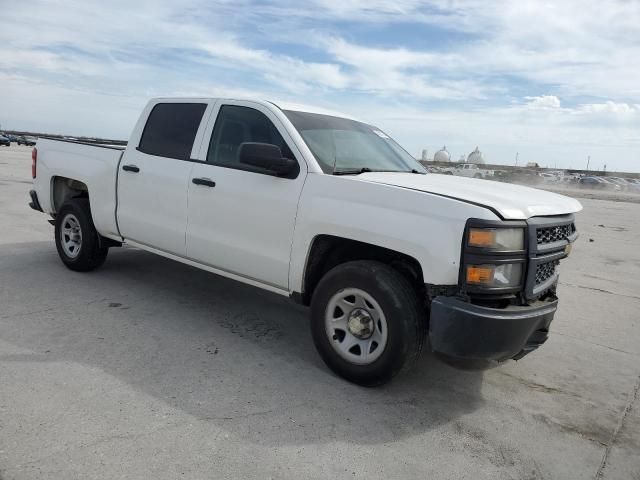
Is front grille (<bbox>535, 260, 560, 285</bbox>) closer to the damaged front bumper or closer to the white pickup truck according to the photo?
the white pickup truck

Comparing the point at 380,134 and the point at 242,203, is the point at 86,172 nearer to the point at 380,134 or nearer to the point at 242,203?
the point at 242,203

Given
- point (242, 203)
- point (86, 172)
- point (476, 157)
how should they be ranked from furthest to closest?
point (476, 157), point (86, 172), point (242, 203)

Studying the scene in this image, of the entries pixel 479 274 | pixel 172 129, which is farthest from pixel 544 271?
pixel 172 129

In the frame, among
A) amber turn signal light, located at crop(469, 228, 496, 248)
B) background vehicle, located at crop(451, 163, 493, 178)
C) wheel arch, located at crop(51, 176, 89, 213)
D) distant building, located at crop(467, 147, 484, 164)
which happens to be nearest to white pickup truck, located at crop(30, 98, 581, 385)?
amber turn signal light, located at crop(469, 228, 496, 248)

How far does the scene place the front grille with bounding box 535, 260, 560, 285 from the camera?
11.2ft

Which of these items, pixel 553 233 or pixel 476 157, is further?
pixel 476 157

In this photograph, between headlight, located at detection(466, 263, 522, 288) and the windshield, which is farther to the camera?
the windshield

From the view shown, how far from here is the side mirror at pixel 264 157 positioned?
12.2 ft

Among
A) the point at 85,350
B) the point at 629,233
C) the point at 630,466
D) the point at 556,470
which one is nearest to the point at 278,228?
the point at 85,350

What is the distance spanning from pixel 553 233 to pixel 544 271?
257 mm

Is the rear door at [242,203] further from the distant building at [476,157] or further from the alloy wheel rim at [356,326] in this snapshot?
the distant building at [476,157]

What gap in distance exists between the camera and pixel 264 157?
3727 mm

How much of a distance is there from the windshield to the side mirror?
285 millimetres

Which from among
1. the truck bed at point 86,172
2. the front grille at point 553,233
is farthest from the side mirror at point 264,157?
the truck bed at point 86,172
